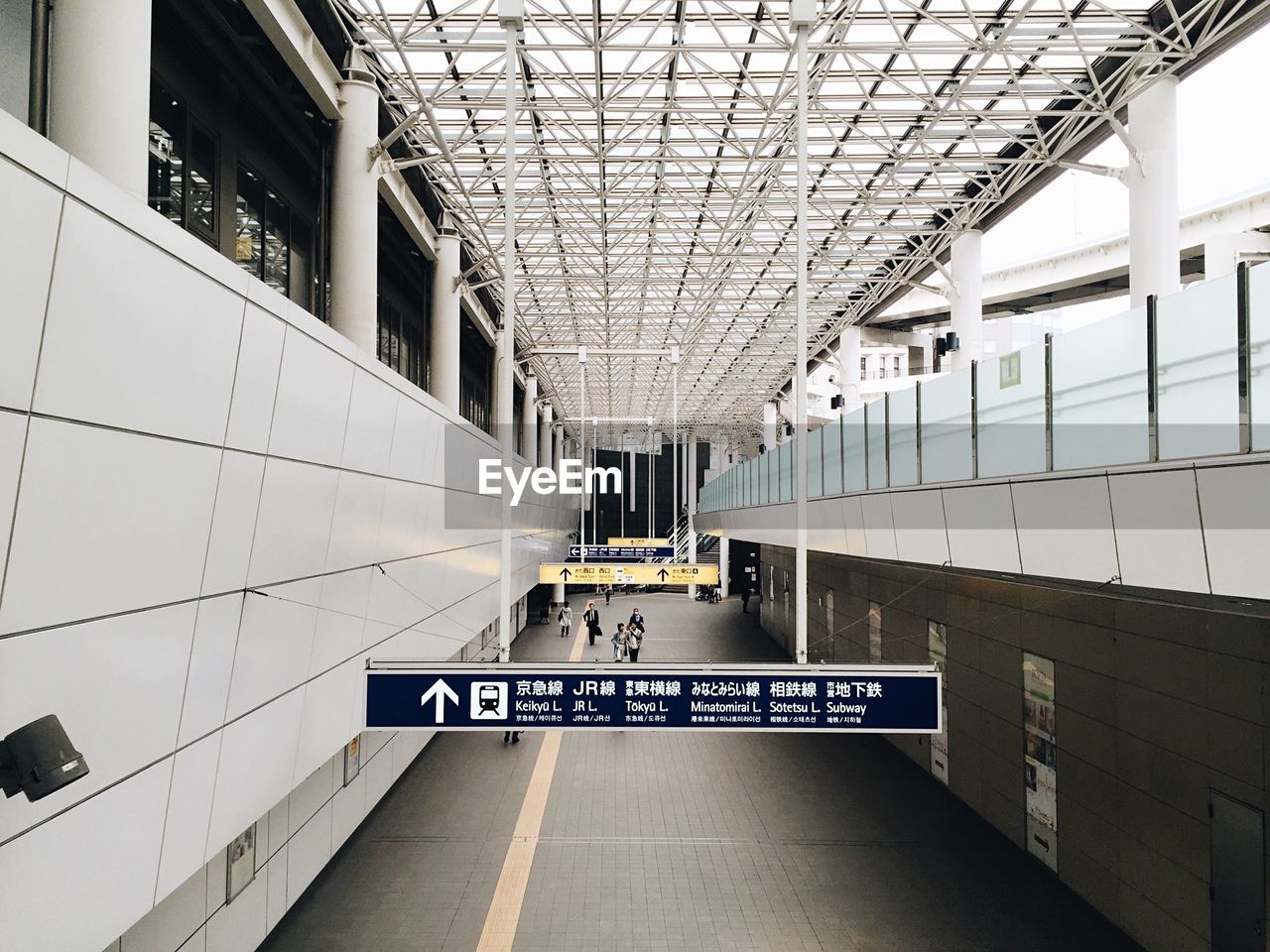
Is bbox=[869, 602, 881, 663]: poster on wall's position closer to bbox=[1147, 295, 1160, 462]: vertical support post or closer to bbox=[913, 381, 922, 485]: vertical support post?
bbox=[913, 381, 922, 485]: vertical support post

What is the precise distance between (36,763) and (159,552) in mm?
1539

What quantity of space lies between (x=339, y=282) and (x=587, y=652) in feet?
57.8

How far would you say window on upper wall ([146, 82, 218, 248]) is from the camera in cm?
845

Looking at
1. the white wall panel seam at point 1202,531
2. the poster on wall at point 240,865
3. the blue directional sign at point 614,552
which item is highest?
the white wall panel seam at point 1202,531

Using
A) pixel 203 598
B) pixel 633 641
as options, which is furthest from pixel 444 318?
pixel 203 598

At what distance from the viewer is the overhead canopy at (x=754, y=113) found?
45.8ft

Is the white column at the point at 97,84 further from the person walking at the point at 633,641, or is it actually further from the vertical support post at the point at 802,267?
the person walking at the point at 633,641

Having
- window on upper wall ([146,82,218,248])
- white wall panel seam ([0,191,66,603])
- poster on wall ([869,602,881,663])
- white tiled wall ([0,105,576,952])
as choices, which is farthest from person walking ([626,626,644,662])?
white wall panel seam ([0,191,66,603])

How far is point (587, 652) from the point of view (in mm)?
27156

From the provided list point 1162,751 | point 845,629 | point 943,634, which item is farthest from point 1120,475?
point 845,629

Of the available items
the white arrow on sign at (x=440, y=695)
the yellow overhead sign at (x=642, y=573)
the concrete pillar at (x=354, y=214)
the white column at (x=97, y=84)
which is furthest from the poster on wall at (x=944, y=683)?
the white column at (x=97, y=84)

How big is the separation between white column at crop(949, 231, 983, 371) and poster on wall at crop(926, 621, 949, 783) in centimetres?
949

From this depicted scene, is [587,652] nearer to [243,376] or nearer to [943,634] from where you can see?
[943,634]

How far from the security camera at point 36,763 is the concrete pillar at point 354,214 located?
28.9ft
